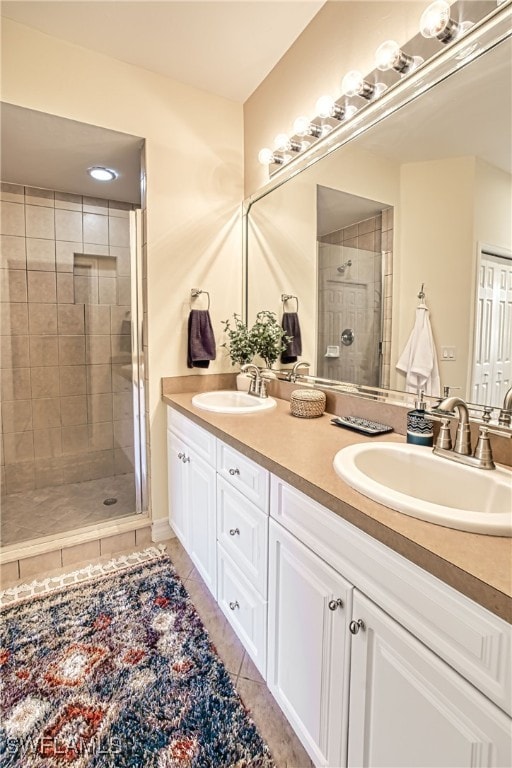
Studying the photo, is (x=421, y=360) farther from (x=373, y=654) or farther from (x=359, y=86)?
(x=359, y=86)

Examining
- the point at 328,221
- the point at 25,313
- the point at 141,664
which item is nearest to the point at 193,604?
the point at 141,664

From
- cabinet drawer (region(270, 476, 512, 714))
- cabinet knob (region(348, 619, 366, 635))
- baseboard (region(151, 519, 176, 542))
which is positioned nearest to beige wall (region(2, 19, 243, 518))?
baseboard (region(151, 519, 176, 542))

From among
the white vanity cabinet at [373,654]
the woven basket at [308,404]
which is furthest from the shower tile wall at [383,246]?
the white vanity cabinet at [373,654]

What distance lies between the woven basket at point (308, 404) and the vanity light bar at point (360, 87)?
1.11 m

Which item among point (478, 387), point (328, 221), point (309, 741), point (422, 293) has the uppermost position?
point (328, 221)

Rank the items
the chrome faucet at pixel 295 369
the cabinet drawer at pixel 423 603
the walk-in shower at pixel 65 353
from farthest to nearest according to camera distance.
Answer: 1. the walk-in shower at pixel 65 353
2. the chrome faucet at pixel 295 369
3. the cabinet drawer at pixel 423 603

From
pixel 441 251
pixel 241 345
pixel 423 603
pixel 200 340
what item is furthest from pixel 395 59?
pixel 423 603

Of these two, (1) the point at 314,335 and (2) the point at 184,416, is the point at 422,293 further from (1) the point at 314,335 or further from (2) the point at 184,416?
(2) the point at 184,416

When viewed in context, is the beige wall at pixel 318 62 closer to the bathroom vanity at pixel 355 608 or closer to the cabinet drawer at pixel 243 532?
the bathroom vanity at pixel 355 608

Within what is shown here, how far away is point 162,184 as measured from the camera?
1949 mm

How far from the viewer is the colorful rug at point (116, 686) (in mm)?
1023

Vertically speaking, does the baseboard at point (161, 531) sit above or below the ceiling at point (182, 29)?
below

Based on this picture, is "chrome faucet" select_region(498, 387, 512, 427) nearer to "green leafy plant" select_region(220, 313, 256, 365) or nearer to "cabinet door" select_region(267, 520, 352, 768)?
"cabinet door" select_region(267, 520, 352, 768)

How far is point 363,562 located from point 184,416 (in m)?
1.17
